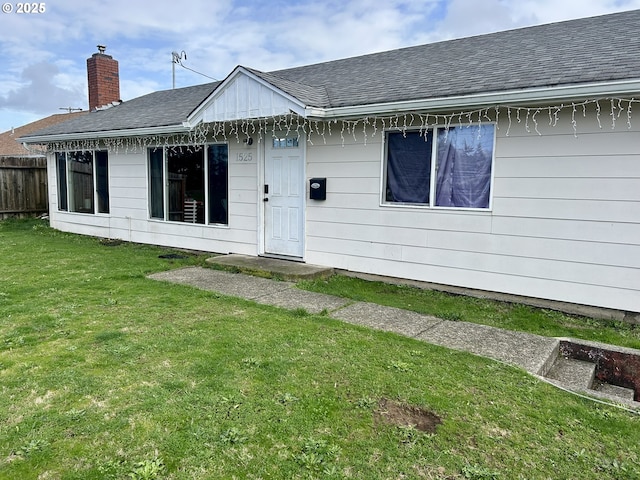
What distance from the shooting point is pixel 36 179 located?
44.5 feet

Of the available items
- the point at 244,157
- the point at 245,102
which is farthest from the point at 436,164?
the point at 244,157

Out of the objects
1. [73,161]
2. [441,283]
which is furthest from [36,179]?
[441,283]

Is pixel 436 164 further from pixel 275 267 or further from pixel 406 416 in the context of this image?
pixel 406 416

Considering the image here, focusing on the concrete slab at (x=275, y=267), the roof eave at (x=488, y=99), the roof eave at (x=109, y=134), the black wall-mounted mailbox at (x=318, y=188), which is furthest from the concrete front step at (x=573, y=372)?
the roof eave at (x=109, y=134)

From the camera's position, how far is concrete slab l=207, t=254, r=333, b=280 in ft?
20.8

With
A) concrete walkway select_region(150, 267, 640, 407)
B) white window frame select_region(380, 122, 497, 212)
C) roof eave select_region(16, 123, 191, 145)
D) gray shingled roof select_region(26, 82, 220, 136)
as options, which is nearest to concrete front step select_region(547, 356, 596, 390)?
concrete walkway select_region(150, 267, 640, 407)

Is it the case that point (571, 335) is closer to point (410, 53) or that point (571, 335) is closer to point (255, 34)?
point (410, 53)

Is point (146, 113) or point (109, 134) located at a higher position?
point (146, 113)

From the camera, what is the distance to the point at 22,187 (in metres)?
13.3

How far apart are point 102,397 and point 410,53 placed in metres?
7.28

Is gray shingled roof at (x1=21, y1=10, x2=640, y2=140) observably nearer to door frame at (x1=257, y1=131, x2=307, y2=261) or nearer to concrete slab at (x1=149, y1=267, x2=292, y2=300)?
door frame at (x1=257, y1=131, x2=307, y2=261)

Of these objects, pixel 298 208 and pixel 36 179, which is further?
pixel 36 179

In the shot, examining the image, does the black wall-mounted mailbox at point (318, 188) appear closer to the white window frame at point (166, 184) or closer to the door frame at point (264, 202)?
the door frame at point (264, 202)

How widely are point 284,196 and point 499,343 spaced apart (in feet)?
14.2
